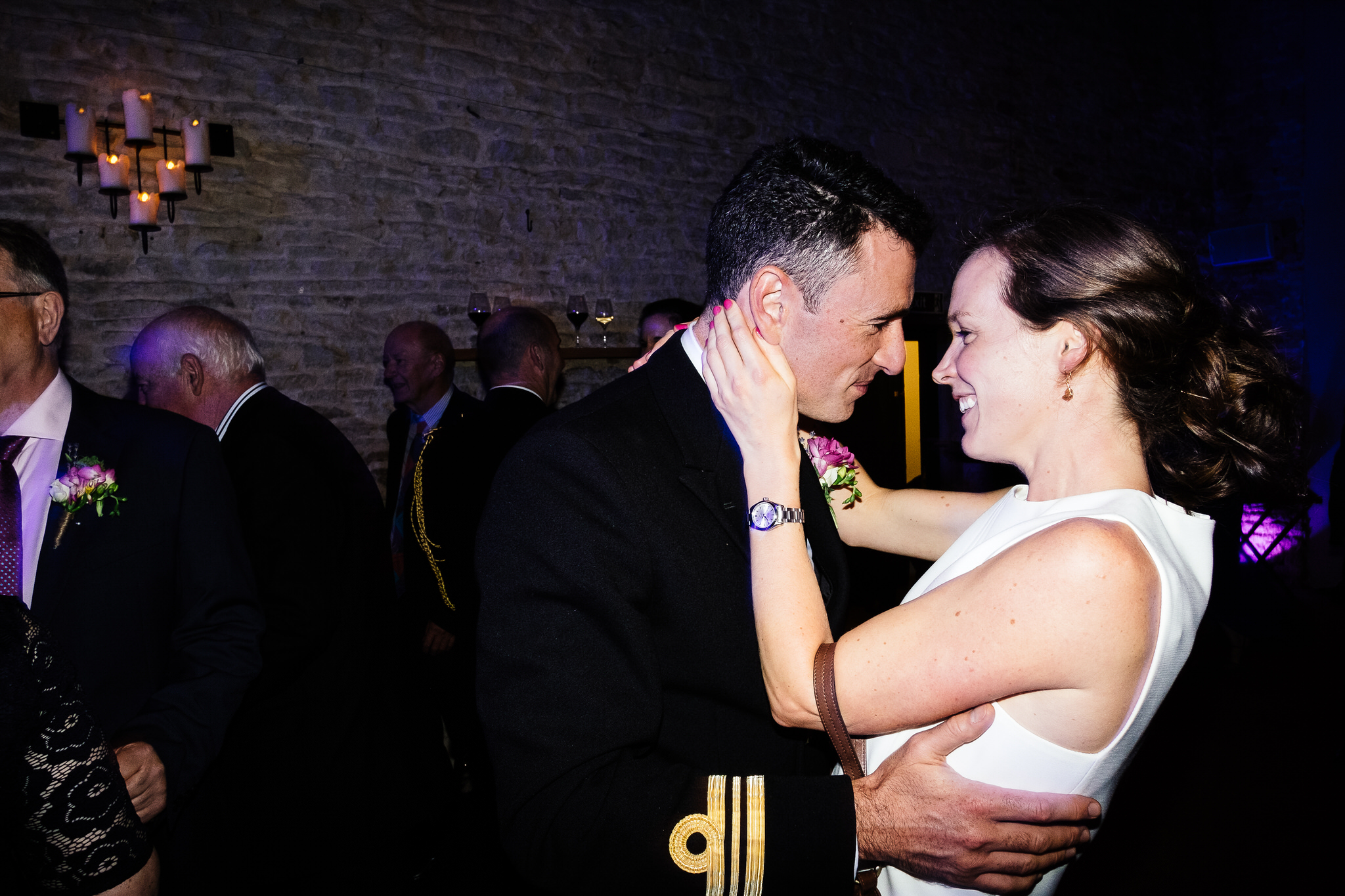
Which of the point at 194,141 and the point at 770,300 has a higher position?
the point at 194,141

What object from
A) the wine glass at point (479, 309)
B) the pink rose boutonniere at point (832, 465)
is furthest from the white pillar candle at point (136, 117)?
the pink rose boutonniere at point (832, 465)

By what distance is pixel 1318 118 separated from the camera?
8.61 m

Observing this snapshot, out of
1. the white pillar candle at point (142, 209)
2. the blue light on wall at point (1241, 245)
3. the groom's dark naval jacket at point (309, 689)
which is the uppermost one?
the blue light on wall at point (1241, 245)

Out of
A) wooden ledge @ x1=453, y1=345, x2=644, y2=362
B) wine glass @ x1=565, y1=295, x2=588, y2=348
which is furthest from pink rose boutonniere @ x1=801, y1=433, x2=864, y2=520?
wine glass @ x1=565, y1=295, x2=588, y2=348

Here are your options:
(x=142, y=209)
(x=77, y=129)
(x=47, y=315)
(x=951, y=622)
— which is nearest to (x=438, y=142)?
(x=142, y=209)

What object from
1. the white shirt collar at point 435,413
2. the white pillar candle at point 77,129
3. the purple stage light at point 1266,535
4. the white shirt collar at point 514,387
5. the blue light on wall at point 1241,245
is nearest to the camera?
the white shirt collar at point 514,387

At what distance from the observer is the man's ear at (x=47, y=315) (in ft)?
5.89

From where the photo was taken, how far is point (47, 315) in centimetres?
182

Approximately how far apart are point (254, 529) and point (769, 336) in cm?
157

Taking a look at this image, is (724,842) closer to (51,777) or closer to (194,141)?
(51,777)

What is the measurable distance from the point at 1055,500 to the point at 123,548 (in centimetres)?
180

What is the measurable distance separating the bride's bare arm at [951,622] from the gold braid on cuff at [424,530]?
2.18m

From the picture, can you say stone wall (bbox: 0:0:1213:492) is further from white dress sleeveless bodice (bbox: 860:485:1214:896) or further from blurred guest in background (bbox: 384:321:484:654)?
white dress sleeveless bodice (bbox: 860:485:1214:896)

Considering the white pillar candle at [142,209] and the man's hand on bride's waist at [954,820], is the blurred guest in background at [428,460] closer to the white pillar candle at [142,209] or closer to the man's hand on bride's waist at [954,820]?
the white pillar candle at [142,209]
